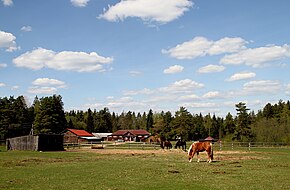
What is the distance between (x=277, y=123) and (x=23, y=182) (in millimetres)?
69040

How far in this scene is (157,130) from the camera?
124 metres

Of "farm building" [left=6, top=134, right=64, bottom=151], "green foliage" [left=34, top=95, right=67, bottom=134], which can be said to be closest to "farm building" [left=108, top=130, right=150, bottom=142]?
"green foliage" [left=34, top=95, right=67, bottom=134]

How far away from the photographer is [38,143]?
48719mm

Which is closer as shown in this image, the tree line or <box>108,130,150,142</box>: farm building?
the tree line

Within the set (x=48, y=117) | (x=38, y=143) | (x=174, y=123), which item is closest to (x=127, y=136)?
(x=174, y=123)

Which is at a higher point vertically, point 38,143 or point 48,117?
point 48,117

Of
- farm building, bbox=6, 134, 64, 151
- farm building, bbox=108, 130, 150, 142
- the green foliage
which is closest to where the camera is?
farm building, bbox=6, 134, 64, 151

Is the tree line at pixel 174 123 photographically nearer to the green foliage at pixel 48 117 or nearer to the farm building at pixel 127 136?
the green foliage at pixel 48 117

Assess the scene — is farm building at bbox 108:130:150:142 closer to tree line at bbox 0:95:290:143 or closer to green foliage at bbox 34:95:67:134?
tree line at bbox 0:95:290:143

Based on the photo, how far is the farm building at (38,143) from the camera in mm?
49062

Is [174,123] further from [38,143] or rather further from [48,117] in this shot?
[38,143]

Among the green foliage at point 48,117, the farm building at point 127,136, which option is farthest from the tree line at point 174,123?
the farm building at point 127,136

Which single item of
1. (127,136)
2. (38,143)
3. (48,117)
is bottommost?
(127,136)

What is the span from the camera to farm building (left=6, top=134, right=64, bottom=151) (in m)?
49.1
